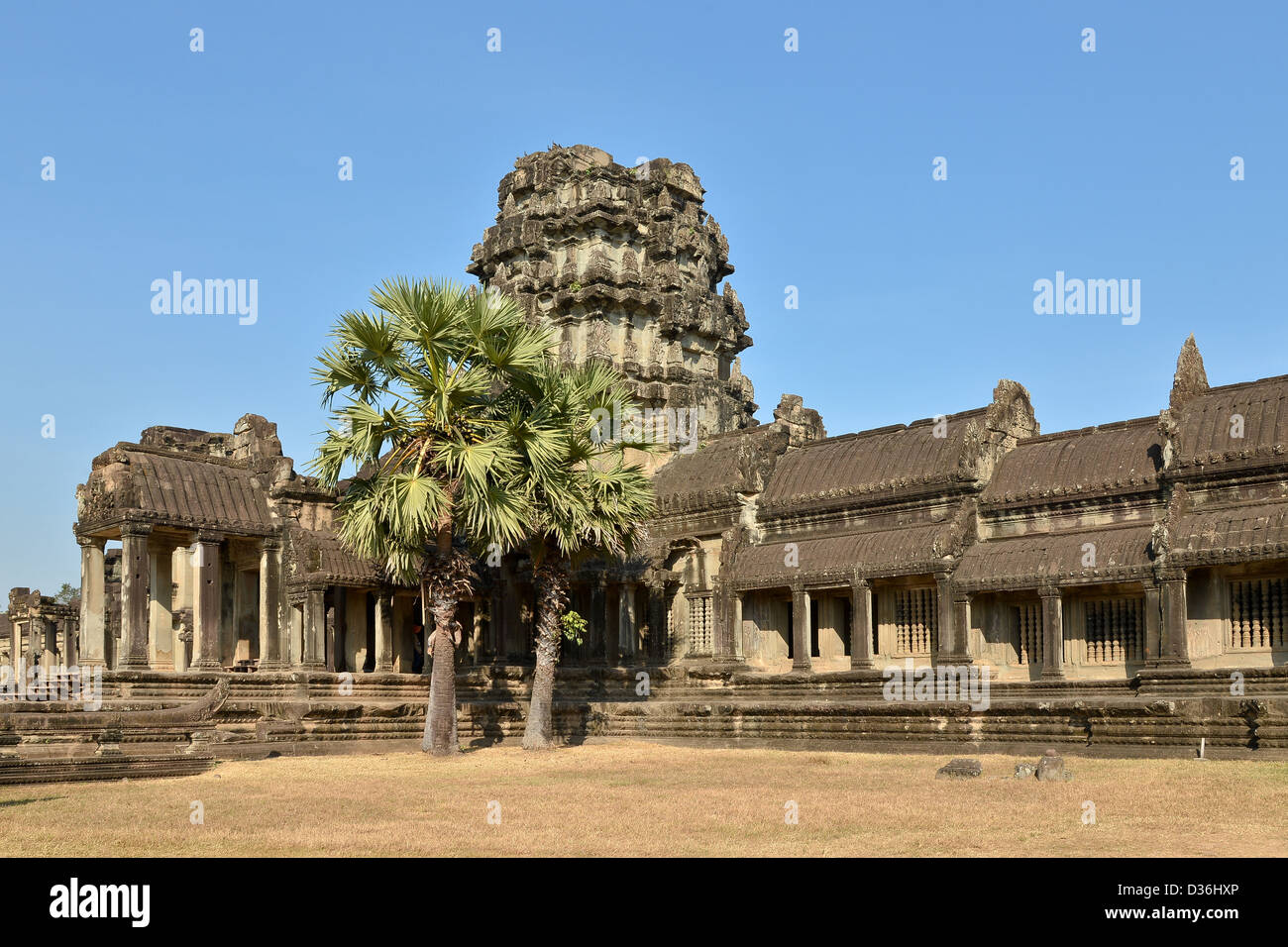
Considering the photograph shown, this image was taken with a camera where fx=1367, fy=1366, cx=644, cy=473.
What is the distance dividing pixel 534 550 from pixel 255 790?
10.4 metres

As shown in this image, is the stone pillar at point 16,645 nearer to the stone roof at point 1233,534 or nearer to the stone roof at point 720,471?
the stone roof at point 720,471

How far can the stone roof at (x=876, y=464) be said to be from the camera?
3247cm

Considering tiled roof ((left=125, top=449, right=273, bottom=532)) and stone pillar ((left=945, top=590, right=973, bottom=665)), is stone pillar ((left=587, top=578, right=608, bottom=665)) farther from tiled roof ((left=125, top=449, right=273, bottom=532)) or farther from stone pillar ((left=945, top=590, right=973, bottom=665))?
stone pillar ((left=945, top=590, right=973, bottom=665))

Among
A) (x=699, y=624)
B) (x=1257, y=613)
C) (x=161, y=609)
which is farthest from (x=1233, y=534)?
(x=161, y=609)

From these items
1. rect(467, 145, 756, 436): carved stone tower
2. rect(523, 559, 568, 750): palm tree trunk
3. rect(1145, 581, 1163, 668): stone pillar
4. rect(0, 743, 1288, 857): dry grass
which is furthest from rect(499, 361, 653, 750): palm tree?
rect(467, 145, 756, 436): carved stone tower

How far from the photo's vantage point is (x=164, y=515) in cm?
3161

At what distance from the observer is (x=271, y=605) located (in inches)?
A: 1320

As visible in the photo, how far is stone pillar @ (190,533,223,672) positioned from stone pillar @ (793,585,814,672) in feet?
45.4

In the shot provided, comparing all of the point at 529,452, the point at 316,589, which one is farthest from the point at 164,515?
the point at 529,452


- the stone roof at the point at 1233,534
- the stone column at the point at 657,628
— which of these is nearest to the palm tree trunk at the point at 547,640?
the stone column at the point at 657,628

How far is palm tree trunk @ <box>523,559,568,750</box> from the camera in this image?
28766mm

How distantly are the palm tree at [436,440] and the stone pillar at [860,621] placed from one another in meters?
8.94

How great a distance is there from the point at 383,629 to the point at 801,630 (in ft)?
35.8

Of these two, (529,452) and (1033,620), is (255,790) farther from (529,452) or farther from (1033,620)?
(1033,620)
